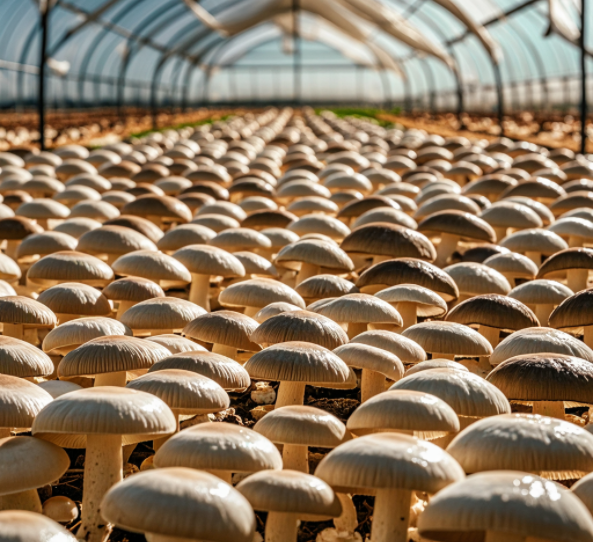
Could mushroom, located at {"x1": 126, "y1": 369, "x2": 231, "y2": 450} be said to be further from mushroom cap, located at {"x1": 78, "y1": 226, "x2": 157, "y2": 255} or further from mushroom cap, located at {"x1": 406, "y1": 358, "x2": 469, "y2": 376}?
mushroom cap, located at {"x1": 78, "y1": 226, "x2": 157, "y2": 255}

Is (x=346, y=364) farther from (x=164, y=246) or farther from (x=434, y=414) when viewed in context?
(x=164, y=246)

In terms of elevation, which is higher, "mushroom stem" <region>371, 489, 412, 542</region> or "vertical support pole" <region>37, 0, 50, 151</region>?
"vertical support pole" <region>37, 0, 50, 151</region>

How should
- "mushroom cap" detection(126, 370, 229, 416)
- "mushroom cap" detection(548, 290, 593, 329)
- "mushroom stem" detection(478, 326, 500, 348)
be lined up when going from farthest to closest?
"mushroom stem" detection(478, 326, 500, 348), "mushroom cap" detection(548, 290, 593, 329), "mushroom cap" detection(126, 370, 229, 416)

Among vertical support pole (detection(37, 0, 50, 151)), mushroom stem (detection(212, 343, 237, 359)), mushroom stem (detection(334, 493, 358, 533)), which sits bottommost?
mushroom stem (detection(334, 493, 358, 533))

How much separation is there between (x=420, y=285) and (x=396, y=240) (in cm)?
86

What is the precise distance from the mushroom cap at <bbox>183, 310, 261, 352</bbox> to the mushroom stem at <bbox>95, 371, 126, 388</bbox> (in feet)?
1.38

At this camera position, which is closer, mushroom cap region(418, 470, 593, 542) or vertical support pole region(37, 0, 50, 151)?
mushroom cap region(418, 470, 593, 542)

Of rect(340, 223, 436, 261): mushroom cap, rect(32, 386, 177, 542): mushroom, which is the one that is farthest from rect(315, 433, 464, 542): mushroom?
rect(340, 223, 436, 261): mushroom cap

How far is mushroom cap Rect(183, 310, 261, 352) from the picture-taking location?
→ 11.6 ft

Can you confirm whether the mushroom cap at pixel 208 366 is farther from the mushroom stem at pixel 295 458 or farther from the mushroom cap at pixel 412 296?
the mushroom cap at pixel 412 296

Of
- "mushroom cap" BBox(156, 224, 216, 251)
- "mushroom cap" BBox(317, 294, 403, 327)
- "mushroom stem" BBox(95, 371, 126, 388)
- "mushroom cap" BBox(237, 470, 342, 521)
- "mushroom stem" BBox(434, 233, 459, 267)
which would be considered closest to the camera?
"mushroom cap" BBox(237, 470, 342, 521)

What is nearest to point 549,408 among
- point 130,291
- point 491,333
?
point 491,333

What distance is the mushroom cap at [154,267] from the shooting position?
4.57 metres

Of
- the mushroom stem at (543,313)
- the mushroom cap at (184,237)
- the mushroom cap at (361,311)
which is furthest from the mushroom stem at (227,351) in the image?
the mushroom cap at (184,237)
